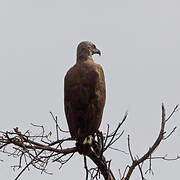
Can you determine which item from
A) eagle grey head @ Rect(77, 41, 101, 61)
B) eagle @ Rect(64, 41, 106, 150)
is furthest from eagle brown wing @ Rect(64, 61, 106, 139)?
eagle grey head @ Rect(77, 41, 101, 61)

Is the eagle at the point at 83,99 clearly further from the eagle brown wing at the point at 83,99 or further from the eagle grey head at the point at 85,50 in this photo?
the eagle grey head at the point at 85,50

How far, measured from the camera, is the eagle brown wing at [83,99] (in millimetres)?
6255

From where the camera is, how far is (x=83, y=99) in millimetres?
6258

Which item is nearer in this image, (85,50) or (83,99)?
(83,99)

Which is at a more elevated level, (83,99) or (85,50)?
(85,50)

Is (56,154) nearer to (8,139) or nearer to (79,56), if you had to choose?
(8,139)

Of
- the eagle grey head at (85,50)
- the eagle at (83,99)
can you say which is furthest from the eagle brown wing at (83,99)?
the eagle grey head at (85,50)

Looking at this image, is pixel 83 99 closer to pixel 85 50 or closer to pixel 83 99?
pixel 83 99

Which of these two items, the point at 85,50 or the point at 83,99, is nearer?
the point at 83,99

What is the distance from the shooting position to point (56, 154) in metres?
5.68

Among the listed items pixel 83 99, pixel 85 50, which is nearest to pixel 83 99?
pixel 83 99

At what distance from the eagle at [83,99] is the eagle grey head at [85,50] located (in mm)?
432

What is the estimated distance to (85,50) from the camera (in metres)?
6.96

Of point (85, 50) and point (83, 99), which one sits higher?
point (85, 50)
